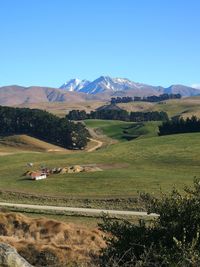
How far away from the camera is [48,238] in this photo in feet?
91.1

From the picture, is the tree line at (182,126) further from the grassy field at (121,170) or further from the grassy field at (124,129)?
the grassy field at (121,170)

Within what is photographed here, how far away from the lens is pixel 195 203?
14.3 m

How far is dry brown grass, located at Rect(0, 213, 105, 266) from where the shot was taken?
65.7ft

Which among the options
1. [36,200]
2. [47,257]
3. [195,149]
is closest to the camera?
[47,257]

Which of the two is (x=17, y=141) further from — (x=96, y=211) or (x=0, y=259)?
(x=0, y=259)

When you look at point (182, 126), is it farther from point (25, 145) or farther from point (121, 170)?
point (121, 170)

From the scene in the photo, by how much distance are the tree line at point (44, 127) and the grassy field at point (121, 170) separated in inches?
1232

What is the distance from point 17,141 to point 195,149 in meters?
58.1

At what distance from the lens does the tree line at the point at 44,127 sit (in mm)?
129625

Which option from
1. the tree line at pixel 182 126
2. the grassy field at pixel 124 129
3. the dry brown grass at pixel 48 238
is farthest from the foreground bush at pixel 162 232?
the grassy field at pixel 124 129

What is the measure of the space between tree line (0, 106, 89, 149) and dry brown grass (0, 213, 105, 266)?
95958mm

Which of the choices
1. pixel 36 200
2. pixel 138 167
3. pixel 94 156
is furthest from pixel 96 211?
pixel 94 156

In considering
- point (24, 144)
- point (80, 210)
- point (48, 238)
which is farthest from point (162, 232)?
point (24, 144)

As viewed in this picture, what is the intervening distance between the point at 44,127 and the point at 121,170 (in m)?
70.3
